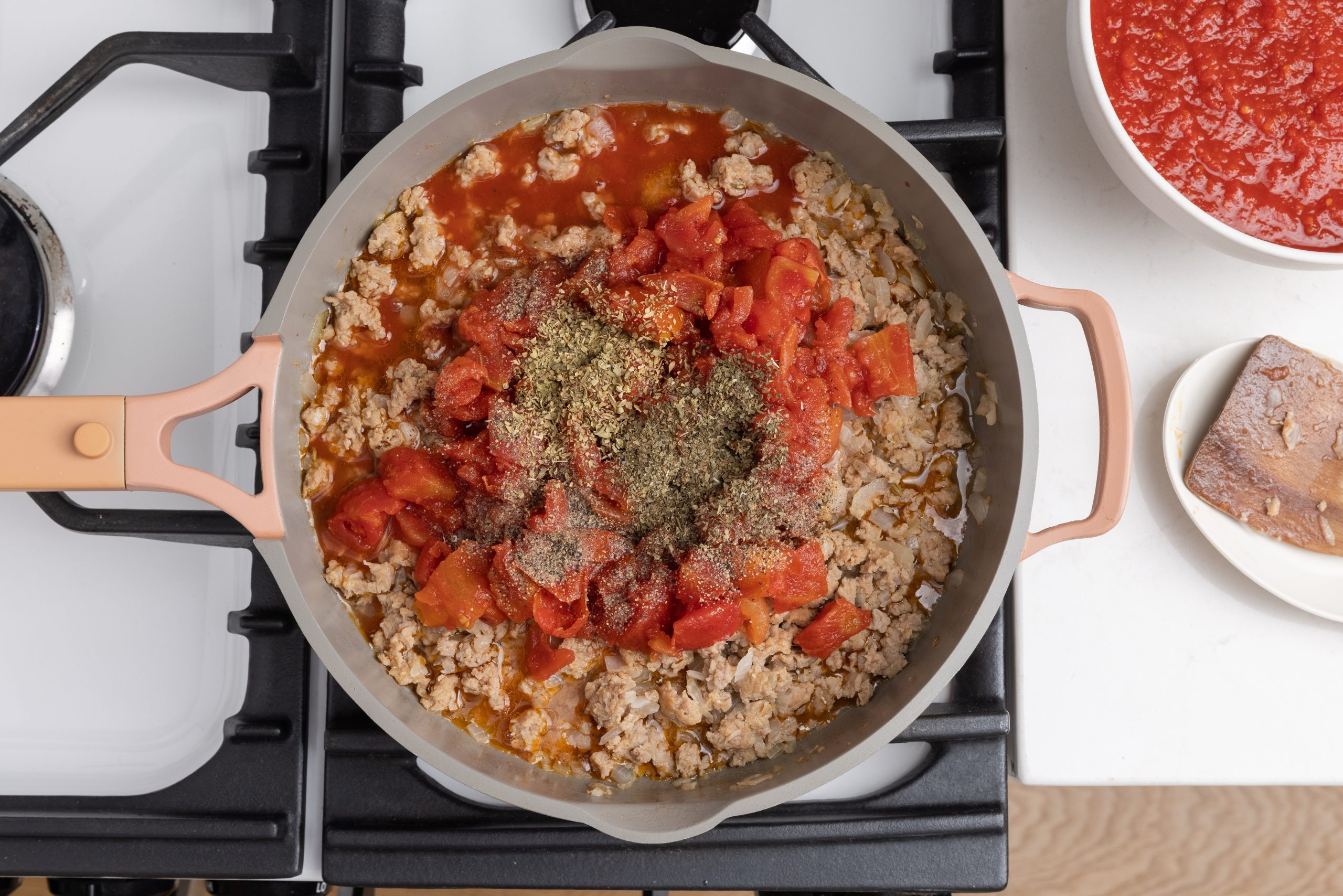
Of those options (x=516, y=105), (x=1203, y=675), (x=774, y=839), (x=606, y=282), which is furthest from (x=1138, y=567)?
(x=516, y=105)

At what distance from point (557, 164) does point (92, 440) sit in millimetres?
736

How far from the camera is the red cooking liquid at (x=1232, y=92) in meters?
1.22

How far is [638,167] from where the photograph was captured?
138cm

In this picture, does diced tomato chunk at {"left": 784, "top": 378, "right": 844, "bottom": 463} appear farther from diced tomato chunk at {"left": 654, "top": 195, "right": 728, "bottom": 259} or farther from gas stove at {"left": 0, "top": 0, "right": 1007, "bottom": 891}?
gas stove at {"left": 0, "top": 0, "right": 1007, "bottom": 891}

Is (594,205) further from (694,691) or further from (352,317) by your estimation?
(694,691)

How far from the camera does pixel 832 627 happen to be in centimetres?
132

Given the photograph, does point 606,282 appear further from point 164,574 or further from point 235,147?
point 164,574

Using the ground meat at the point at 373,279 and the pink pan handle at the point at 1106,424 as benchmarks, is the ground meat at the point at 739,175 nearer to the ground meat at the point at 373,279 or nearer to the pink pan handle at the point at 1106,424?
the pink pan handle at the point at 1106,424

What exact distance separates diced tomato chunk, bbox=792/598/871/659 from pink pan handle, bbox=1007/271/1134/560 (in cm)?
27

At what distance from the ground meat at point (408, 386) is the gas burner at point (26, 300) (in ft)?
1.92

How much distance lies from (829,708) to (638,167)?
2.94ft

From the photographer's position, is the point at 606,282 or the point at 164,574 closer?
the point at 606,282

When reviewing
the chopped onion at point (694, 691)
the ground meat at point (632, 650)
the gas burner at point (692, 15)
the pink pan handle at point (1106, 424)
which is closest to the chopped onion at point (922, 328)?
the ground meat at point (632, 650)

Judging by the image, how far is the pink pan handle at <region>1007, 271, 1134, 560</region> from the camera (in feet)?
3.80
